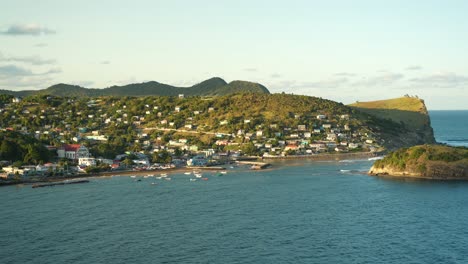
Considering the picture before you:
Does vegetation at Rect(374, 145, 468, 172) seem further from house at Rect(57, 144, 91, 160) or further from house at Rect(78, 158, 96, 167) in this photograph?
house at Rect(57, 144, 91, 160)

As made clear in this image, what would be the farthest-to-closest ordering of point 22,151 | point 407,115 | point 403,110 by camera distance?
point 403,110 < point 407,115 < point 22,151

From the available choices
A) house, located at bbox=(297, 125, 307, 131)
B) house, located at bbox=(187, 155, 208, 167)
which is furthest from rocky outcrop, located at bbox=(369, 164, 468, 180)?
house, located at bbox=(297, 125, 307, 131)

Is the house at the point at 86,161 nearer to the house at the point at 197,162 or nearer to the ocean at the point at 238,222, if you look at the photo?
the ocean at the point at 238,222

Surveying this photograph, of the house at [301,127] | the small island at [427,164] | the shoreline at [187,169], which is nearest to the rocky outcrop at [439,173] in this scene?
the small island at [427,164]

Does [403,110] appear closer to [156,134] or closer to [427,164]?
[156,134]

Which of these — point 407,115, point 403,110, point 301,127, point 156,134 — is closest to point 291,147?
point 301,127
